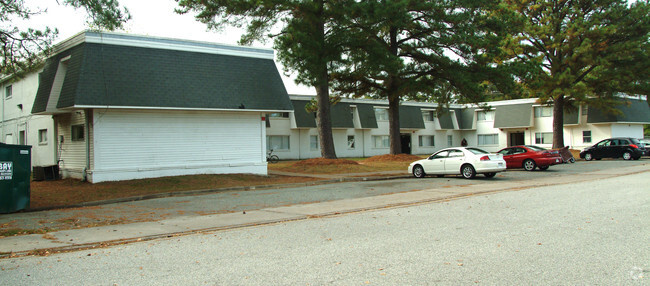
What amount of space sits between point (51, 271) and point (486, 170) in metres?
17.0

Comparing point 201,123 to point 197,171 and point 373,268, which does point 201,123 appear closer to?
point 197,171

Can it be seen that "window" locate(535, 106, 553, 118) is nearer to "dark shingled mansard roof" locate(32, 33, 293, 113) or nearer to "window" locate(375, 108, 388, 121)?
"window" locate(375, 108, 388, 121)

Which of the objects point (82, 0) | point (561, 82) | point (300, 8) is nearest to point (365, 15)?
point (300, 8)

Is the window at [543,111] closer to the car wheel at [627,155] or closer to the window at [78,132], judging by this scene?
the car wheel at [627,155]

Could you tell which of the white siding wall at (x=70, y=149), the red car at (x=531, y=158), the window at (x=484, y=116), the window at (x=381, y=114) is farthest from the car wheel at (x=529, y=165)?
the window at (x=484, y=116)

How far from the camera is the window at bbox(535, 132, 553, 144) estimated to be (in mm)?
50275

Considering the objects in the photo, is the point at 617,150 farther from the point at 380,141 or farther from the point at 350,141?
the point at 350,141

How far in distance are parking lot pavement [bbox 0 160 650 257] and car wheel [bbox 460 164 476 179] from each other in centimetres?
177

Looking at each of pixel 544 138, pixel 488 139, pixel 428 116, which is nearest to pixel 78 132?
pixel 428 116

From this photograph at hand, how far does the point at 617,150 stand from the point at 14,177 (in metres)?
36.9

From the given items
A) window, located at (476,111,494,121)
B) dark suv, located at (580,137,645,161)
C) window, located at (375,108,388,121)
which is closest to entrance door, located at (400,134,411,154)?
window, located at (375,108,388,121)

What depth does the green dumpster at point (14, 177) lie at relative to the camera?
1270 cm

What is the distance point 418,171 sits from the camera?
22.4 meters

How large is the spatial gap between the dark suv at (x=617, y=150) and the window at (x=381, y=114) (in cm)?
1981
